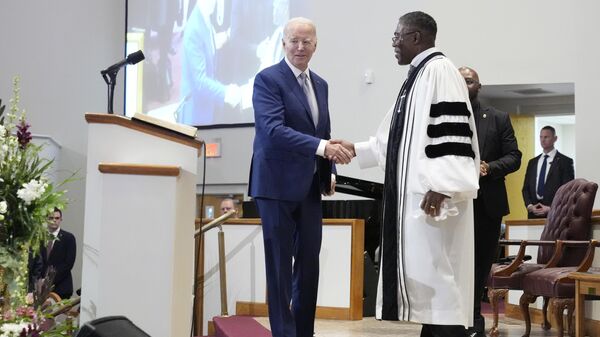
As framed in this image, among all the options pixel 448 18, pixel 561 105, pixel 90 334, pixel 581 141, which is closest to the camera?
pixel 90 334

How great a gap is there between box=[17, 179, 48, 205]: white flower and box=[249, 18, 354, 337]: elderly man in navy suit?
1.23 meters

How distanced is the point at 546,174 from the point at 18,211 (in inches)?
272

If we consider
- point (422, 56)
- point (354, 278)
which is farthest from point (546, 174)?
point (422, 56)

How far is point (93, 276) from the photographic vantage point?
11.9 feet

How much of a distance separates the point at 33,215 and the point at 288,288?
1.30 metres

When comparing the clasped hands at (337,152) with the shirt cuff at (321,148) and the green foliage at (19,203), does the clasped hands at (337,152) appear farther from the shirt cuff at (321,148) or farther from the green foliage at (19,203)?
the green foliage at (19,203)

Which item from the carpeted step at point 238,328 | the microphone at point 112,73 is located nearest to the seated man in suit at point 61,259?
the carpeted step at point 238,328

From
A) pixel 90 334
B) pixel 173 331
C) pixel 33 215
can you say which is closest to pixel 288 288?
pixel 173 331

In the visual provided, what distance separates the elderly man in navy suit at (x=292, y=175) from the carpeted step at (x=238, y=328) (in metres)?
1.17

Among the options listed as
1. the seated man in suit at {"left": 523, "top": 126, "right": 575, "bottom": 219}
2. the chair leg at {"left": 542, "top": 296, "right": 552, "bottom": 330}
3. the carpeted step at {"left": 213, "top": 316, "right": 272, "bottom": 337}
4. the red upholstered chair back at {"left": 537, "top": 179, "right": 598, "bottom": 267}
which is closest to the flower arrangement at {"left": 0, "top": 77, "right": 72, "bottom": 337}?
the carpeted step at {"left": 213, "top": 316, "right": 272, "bottom": 337}

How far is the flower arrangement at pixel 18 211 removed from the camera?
260cm

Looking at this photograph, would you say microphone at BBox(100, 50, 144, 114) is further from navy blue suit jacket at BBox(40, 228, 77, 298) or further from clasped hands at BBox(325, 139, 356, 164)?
navy blue suit jacket at BBox(40, 228, 77, 298)

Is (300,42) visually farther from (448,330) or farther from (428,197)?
(448,330)

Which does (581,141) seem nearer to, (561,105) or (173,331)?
(561,105)
